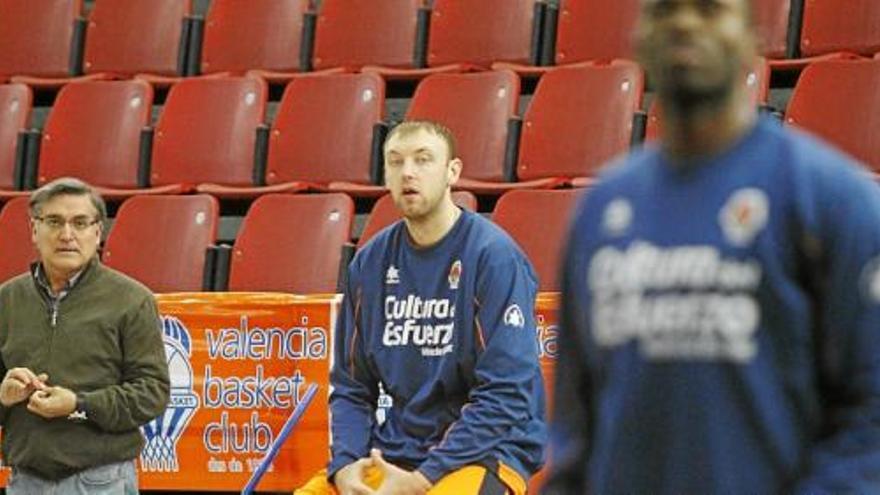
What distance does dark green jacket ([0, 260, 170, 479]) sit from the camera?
17.8 ft

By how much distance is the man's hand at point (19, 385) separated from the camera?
5316 millimetres

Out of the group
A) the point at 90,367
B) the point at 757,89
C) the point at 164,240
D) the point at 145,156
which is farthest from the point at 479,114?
the point at 90,367

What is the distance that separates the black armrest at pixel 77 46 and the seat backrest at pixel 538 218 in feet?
10.3

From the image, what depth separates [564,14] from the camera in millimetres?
8664

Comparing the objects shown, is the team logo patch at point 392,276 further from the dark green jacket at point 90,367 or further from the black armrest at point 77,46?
the black armrest at point 77,46

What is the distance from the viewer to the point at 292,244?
25.7 feet

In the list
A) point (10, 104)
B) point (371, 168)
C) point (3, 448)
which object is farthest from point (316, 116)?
point (3, 448)

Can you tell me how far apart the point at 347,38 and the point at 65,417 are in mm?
3958

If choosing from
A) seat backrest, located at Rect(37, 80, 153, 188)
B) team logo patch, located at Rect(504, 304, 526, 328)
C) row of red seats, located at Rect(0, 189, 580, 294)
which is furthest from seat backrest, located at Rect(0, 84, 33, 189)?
team logo patch, located at Rect(504, 304, 526, 328)

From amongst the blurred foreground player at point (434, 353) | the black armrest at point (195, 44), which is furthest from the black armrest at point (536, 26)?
the blurred foreground player at point (434, 353)

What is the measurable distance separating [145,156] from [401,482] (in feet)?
14.5

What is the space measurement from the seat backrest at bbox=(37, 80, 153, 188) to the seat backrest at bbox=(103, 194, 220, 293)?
2.10 feet

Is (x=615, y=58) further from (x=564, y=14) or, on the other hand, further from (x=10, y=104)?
(x=10, y=104)

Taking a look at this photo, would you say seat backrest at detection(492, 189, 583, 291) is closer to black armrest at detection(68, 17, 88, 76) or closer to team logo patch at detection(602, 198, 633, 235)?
black armrest at detection(68, 17, 88, 76)
